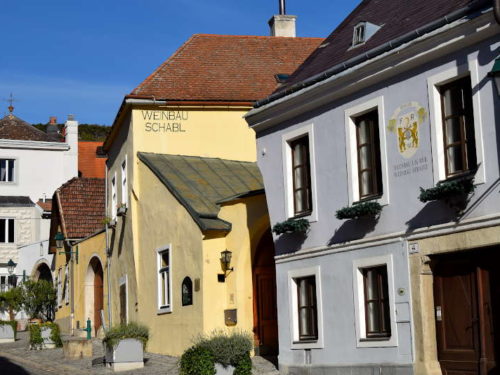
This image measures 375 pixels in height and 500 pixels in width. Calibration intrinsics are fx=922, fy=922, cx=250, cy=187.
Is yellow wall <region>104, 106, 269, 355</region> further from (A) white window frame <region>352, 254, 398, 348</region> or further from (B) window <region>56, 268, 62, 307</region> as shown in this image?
(B) window <region>56, 268, 62, 307</region>

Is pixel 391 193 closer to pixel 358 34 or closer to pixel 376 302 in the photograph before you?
pixel 376 302

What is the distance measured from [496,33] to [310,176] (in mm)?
5588

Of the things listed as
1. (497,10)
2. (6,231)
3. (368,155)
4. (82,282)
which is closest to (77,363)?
(368,155)

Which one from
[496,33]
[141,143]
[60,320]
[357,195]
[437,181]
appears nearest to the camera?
[496,33]

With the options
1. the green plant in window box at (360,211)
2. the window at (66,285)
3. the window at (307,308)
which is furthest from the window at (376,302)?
the window at (66,285)

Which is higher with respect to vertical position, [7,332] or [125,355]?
[7,332]

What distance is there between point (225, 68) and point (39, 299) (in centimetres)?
1416

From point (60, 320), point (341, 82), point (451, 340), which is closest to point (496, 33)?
point (341, 82)

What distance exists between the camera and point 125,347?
2039 cm

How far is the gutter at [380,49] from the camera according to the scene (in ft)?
46.5

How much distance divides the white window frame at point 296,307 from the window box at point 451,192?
3843mm

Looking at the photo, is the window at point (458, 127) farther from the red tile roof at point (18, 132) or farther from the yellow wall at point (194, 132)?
the red tile roof at point (18, 132)

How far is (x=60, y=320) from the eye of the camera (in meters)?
37.0

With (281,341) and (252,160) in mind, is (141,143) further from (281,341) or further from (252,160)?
(281,341)
